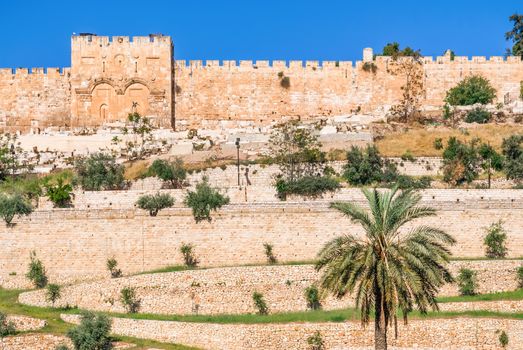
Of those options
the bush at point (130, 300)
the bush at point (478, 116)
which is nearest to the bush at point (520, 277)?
the bush at point (130, 300)

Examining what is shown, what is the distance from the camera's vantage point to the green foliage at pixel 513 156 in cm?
3994

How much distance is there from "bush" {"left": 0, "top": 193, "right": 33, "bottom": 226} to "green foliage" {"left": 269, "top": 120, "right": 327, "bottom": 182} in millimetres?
8657

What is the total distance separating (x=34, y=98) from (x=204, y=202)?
62.4 ft

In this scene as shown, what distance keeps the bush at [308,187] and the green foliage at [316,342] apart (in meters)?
9.75

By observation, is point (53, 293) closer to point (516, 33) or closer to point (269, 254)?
point (269, 254)

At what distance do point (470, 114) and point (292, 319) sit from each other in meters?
20.5

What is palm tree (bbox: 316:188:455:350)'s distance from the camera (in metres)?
21.7

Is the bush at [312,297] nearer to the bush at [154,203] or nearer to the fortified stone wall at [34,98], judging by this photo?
the bush at [154,203]

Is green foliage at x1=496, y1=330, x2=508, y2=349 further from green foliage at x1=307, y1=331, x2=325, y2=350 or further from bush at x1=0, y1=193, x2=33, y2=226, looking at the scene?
bush at x1=0, y1=193, x2=33, y2=226

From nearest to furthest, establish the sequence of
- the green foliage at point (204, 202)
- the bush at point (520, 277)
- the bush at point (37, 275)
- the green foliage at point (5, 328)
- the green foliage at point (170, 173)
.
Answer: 1. the green foliage at point (5, 328)
2. the bush at point (520, 277)
3. the bush at point (37, 275)
4. the green foliage at point (204, 202)
5. the green foliage at point (170, 173)

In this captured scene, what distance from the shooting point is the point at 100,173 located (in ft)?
133

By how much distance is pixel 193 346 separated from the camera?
2975 centimetres

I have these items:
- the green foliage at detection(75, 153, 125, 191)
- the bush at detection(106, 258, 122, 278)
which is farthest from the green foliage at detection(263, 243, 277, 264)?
the green foliage at detection(75, 153, 125, 191)

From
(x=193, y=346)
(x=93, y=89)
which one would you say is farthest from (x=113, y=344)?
(x=93, y=89)
